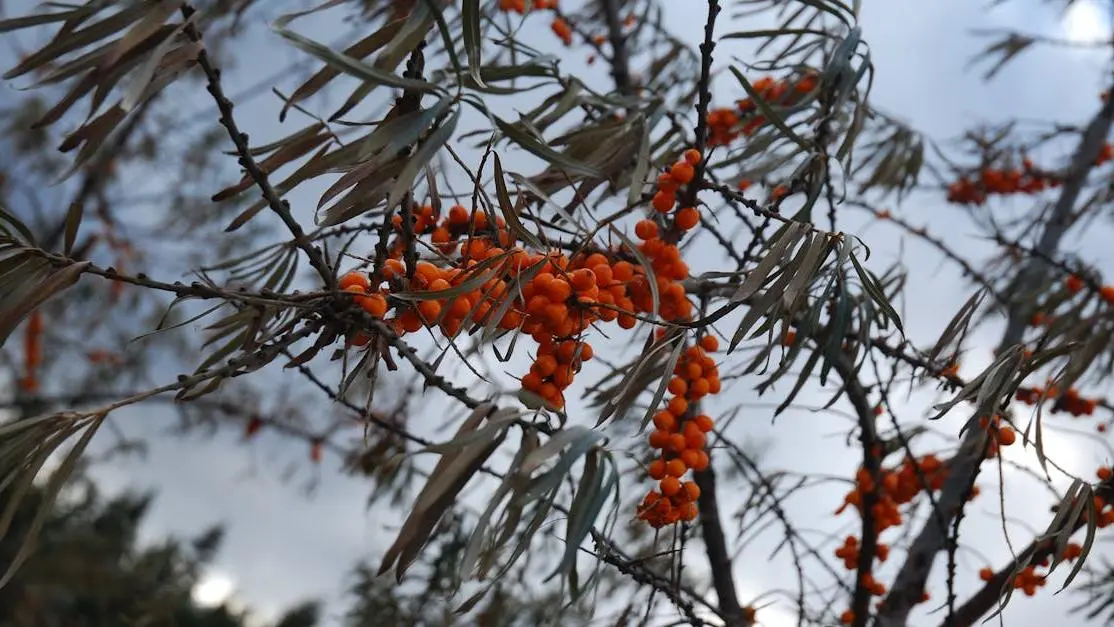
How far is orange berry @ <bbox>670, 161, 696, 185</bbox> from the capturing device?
79 cm

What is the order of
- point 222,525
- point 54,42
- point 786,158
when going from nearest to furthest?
point 54,42 → point 786,158 → point 222,525

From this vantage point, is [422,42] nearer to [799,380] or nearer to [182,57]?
[182,57]

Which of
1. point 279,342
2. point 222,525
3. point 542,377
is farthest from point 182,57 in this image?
point 222,525

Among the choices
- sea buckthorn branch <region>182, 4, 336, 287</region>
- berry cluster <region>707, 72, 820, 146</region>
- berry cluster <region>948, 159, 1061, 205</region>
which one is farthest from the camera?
berry cluster <region>948, 159, 1061, 205</region>

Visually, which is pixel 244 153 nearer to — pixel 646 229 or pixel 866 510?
pixel 646 229

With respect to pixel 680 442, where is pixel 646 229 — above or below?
above

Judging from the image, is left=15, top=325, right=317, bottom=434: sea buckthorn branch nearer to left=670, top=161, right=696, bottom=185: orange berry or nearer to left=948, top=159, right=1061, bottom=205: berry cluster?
left=670, top=161, right=696, bottom=185: orange berry

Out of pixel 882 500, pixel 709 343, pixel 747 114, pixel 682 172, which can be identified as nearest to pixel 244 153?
pixel 682 172

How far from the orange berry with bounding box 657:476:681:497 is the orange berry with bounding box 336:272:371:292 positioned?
1.05ft

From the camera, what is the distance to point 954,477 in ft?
5.11

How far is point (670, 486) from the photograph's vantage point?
773 millimetres

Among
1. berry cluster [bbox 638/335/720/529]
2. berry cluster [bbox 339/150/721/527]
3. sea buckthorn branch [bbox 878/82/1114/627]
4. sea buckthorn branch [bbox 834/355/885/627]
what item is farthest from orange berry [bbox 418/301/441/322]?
sea buckthorn branch [bbox 834/355/885/627]

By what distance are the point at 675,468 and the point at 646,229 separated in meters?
0.23

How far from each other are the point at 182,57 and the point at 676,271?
0.47 meters
